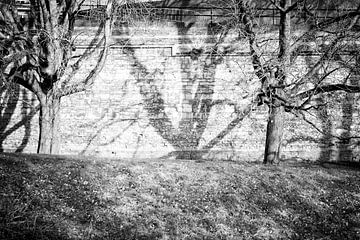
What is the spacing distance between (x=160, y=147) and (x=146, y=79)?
91.8 inches

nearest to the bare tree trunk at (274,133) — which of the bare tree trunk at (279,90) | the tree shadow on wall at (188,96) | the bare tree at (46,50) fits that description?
the bare tree trunk at (279,90)

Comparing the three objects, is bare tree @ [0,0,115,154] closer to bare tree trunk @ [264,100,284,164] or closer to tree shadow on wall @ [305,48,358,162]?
bare tree trunk @ [264,100,284,164]

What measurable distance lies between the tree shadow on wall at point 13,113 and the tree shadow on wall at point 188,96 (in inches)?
143

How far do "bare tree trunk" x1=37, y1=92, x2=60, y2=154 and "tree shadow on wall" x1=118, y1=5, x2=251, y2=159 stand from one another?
11.2ft

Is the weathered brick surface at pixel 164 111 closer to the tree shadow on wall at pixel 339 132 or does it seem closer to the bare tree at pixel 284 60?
the tree shadow on wall at pixel 339 132

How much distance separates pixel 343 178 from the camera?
25.7ft

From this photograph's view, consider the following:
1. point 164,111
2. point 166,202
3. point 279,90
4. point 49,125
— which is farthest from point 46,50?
point 279,90

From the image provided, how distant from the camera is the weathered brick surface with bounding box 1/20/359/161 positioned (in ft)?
36.6

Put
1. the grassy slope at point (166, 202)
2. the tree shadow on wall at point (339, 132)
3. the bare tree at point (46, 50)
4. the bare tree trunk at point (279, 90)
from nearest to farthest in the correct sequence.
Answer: the grassy slope at point (166, 202)
the bare tree at point (46, 50)
the bare tree trunk at point (279, 90)
the tree shadow on wall at point (339, 132)

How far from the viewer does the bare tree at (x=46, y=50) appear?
293 inches

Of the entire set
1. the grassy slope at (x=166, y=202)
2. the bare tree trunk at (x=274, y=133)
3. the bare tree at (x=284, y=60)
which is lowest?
the grassy slope at (x=166, y=202)

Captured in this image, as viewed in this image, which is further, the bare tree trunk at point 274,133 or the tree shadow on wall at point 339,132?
the tree shadow on wall at point 339,132

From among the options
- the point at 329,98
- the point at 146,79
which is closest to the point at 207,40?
the point at 146,79

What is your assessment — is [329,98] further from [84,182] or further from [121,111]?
[84,182]
